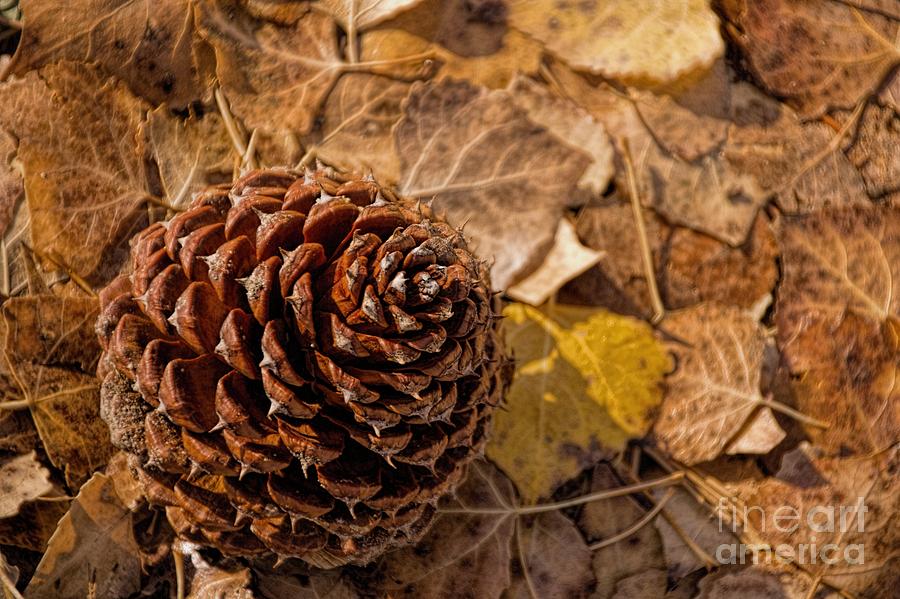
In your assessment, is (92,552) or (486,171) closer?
(92,552)

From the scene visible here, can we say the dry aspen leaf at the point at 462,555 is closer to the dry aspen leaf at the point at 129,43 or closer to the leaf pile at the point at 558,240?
the leaf pile at the point at 558,240

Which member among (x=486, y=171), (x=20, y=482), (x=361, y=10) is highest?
(x=361, y=10)

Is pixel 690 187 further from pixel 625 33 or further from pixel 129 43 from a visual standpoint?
pixel 129 43

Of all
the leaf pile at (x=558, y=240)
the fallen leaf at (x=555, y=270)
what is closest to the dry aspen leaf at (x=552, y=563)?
the leaf pile at (x=558, y=240)

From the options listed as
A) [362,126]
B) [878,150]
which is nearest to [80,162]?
[362,126]

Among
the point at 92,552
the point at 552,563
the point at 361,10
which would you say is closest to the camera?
the point at 92,552

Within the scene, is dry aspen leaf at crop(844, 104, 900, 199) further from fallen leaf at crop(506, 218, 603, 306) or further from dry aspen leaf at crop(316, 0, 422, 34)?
dry aspen leaf at crop(316, 0, 422, 34)
